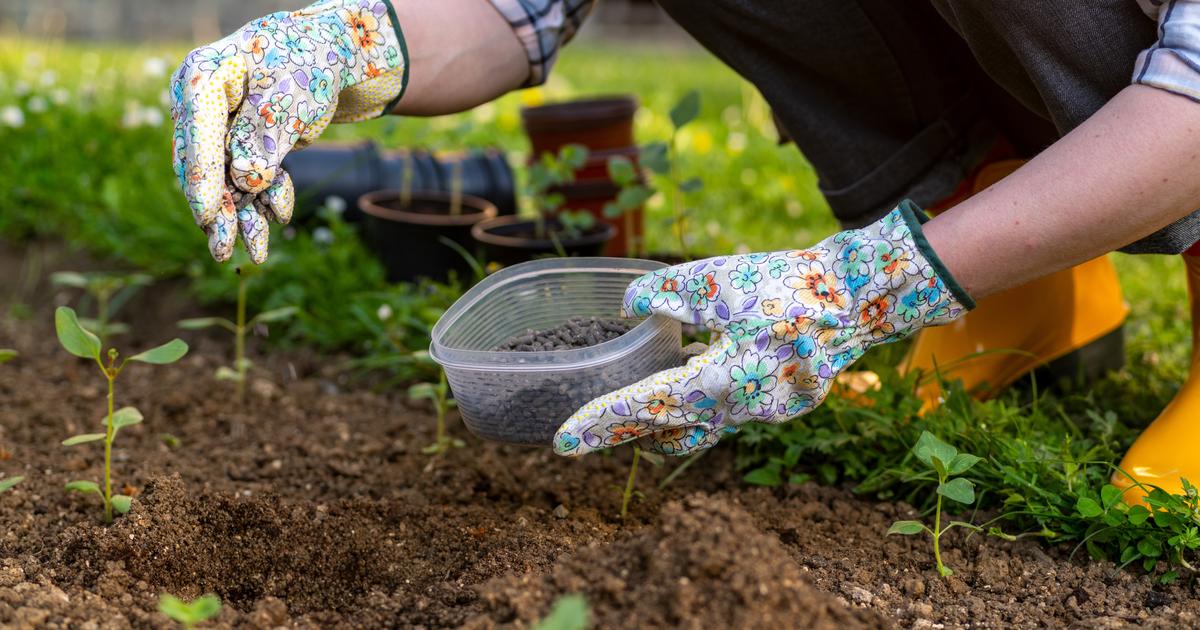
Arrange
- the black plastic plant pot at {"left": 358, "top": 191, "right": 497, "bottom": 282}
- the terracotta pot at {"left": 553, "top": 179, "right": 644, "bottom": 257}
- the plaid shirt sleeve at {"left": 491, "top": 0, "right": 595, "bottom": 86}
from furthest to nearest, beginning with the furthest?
the terracotta pot at {"left": 553, "top": 179, "right": 644, "bottom": 257} → the black plastic plant pot at {"left": 358, "top": 191, "right": 497, "bottom": 282} → the plaid shirt sleeve at {"left": 491, "top": 0, "right": 595, "bottom": 86}

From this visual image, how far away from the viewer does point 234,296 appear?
2.44 m

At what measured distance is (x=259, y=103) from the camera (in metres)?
1.43

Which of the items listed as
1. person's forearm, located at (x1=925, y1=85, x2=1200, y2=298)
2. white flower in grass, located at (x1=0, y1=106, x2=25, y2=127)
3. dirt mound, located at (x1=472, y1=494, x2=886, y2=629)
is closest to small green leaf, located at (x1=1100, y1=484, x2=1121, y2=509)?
person's forearm, located at (x1=925, y1=85, x2=1200, y2=298)

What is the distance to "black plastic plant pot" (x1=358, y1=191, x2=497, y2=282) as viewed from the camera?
7.77 ft

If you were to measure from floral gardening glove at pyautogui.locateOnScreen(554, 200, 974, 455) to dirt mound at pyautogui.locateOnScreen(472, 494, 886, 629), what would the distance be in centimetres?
18

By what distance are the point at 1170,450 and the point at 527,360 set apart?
0.94m

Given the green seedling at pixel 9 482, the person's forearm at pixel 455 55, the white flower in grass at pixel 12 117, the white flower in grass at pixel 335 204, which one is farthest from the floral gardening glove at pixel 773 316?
the white flower in grass at pixel 12 117

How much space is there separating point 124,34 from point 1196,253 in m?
7.73

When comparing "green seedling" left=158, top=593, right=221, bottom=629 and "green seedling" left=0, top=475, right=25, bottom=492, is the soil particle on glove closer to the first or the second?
"green seedling" left=158, top=593, right=221, bottom=629

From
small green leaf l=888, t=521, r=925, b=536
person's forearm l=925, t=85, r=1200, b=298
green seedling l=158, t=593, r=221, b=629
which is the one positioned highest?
person's forearm l=925, t=85, r=1200, b=298

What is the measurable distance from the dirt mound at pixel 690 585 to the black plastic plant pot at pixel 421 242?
123 cm

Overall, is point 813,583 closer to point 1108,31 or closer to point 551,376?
point 551,376

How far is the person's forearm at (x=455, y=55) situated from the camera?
168 centimetres

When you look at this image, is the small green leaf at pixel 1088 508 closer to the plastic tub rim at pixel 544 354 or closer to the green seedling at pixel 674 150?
the plastic tub rim at pixel 544 354
